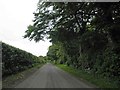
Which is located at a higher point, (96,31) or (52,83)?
(96,31)

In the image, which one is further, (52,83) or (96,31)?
(96,31)

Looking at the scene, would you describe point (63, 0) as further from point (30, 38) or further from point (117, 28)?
point (30, 38)

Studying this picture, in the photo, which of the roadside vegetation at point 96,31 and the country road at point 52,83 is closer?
the country road at point 52,83

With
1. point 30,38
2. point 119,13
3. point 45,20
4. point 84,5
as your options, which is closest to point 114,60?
point 119,13

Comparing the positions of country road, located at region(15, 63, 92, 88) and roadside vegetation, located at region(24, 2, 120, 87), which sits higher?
roadside vegetation, located at region(24, 2, 120, 87)

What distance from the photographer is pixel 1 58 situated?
20.0m

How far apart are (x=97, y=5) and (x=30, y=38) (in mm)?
17422

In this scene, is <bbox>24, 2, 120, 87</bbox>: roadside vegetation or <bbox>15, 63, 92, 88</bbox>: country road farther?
<bbox>24, 2, 120, 87</bbox>: roadside vegetation

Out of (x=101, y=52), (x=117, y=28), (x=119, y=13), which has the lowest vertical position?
(x=101, y=52)

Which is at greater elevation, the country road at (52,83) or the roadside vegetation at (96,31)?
the roadside vegetation at (96,31)

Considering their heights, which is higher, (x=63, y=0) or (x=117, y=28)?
(x=63, y=0)

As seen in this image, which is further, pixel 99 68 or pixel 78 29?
pixel 78 29

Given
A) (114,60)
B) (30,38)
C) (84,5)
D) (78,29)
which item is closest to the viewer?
(114,60)

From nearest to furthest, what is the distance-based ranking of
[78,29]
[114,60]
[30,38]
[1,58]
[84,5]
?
[114,60]
[1,58]
[84,5]
[78,29]
[30,38]
